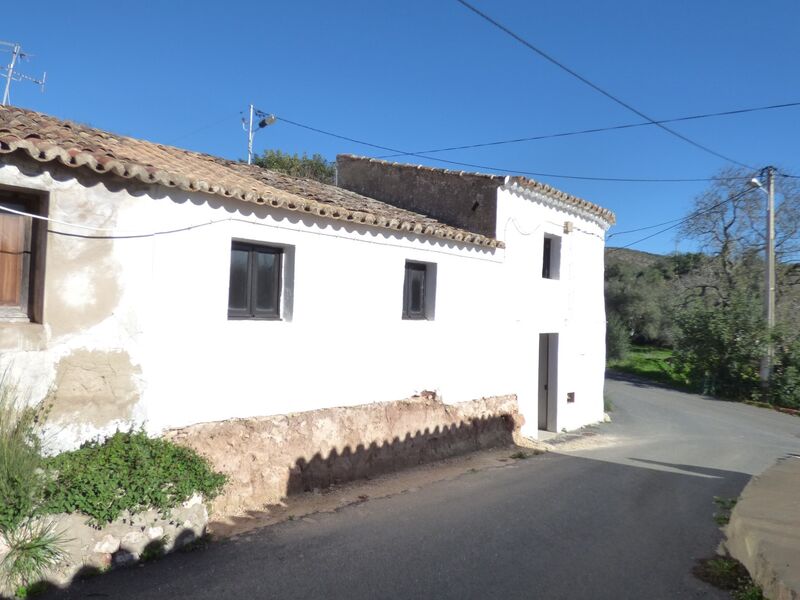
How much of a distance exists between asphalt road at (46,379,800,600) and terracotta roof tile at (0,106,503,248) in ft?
11.4

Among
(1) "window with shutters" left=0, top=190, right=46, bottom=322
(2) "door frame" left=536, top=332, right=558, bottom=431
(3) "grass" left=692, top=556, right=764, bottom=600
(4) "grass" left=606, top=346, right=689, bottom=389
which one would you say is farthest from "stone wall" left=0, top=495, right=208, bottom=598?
(4) "grass" left=606, top=346, right=689, bottom=389

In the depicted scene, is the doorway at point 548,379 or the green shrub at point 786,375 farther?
the green shrub at point 786,375

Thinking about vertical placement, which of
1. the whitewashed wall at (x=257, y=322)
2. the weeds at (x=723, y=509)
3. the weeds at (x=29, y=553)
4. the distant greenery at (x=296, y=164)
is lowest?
the weeds at (x=723, y=509)

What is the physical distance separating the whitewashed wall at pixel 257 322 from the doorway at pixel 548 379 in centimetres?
165

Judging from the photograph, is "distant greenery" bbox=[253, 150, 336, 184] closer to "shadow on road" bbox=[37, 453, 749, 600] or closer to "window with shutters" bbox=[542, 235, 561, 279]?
"window with shutters" bbox=[542, 235, 561, 279]

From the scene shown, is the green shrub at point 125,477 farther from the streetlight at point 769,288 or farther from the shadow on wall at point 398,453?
the streetlight at point 769,288

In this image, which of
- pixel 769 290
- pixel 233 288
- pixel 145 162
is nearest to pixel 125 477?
pixel 233 288

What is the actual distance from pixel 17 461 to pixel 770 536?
19.2ft

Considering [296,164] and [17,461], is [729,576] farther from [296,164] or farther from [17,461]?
[296,164]

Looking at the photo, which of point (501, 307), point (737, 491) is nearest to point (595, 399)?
point (501, 307)

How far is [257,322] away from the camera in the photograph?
291 inches

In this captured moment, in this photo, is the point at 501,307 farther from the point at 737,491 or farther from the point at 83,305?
the point at 83,305

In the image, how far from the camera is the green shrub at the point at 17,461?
4.60 m

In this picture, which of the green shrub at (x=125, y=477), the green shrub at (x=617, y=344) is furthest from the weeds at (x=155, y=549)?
the green shrub at (x=617, y=344)
